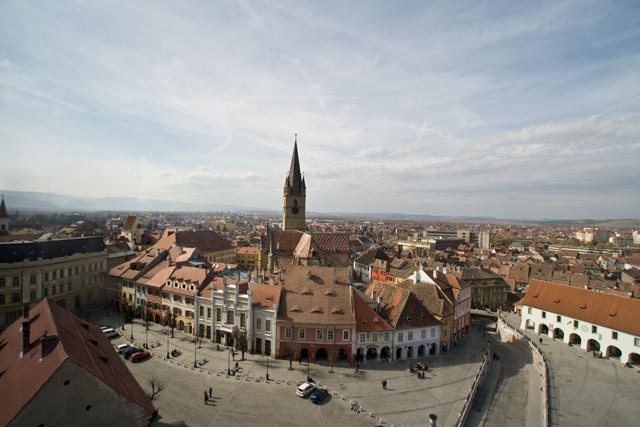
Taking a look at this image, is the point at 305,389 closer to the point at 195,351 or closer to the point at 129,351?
the point at 195,351

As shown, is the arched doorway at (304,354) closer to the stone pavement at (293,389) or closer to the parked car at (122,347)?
the stone pavement at (293,389)

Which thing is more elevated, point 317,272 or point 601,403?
point 317,272

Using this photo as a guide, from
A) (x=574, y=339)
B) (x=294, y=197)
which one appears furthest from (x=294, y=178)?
(x=574, y=339)

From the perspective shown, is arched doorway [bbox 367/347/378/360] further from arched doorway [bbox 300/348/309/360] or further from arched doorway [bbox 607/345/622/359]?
arched doorway [bbox 607/345/622/359]

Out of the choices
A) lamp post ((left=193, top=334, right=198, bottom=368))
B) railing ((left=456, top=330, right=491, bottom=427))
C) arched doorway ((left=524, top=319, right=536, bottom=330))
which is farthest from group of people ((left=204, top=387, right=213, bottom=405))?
arched doorway ((left=524, top=319, right=536, bottom=330))

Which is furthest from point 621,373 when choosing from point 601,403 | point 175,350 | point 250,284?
point 175,350

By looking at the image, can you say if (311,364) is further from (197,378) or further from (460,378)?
(460,378)
